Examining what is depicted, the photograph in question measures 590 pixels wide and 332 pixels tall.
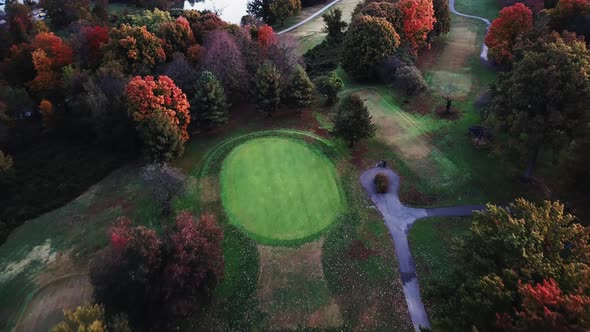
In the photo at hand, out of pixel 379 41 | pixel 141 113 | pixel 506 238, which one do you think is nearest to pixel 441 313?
pixel 506 238

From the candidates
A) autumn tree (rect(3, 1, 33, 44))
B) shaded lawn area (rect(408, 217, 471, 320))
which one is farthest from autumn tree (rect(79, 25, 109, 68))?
shaded lawn area (rect(408, 217, 471, 320))

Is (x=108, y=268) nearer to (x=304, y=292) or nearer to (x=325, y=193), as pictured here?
(x=304, y=292)

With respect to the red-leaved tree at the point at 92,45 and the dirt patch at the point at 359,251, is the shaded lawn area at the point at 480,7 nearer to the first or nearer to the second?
the dirt patch at the point at 359,251

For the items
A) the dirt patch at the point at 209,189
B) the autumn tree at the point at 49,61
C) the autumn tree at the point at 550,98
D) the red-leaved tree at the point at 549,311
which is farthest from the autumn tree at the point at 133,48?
the red-leaved tree at the point at 549,311

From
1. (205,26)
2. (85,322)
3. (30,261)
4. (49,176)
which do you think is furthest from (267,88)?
(85,322)

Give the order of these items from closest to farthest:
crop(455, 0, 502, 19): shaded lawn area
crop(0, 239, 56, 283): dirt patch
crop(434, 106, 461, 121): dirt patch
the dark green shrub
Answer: crop(0, 239, 56, 283): dirt patch
the dark green shrub
crop(434, 106, 461, 121): dirt patch
crop(455, 0, 502, 19): shaded lawn area

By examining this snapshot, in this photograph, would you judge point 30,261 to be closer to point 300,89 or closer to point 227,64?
point 227,64

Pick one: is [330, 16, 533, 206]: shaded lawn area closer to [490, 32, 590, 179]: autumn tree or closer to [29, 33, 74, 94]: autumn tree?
[490, 32, 590, 179]: autumn tree

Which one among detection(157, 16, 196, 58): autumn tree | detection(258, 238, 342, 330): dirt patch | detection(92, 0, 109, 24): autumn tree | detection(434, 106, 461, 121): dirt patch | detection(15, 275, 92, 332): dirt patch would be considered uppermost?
detection(92, 0, 109, 24): autumn tree
